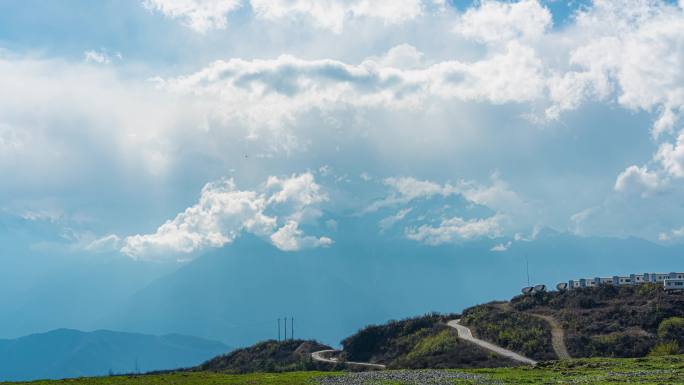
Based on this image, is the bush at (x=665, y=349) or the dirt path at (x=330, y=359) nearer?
the bush at (x=665, y=349)

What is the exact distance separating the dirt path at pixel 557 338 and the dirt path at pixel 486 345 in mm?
5166

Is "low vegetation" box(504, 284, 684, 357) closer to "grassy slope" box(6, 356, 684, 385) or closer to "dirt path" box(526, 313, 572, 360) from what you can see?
"dirt path" box(526, 313, 572, 360)

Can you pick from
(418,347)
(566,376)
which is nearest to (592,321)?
(418,347)

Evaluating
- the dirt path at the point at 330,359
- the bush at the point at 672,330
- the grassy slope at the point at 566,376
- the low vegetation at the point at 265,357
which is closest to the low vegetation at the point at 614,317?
the bush at the point at 672,330

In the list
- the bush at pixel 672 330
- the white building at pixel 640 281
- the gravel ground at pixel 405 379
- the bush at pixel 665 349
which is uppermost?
the white building at pixel 640 281

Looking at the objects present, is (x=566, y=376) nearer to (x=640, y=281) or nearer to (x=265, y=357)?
(x=265, y=357)

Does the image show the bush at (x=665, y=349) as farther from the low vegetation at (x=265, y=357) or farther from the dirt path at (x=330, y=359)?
the low vegetation at (x=265, y=357)

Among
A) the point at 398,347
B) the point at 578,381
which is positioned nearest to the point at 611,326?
the point at 398,347

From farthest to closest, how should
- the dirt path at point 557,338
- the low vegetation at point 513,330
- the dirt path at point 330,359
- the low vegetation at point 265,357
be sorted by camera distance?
the low vegetation at point 265,357
the dirt path at point 330,359
the low vegetation at point 513,330
the dirt path at point 557,338

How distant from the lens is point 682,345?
86.6m

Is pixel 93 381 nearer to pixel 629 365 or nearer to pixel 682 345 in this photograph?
pixel 629 365

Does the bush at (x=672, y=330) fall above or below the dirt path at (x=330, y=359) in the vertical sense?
above

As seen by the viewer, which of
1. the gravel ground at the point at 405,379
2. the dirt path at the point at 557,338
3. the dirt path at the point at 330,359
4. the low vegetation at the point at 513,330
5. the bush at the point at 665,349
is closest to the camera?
the gravel ground at the point at 405,379

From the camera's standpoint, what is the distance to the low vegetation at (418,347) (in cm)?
8819
